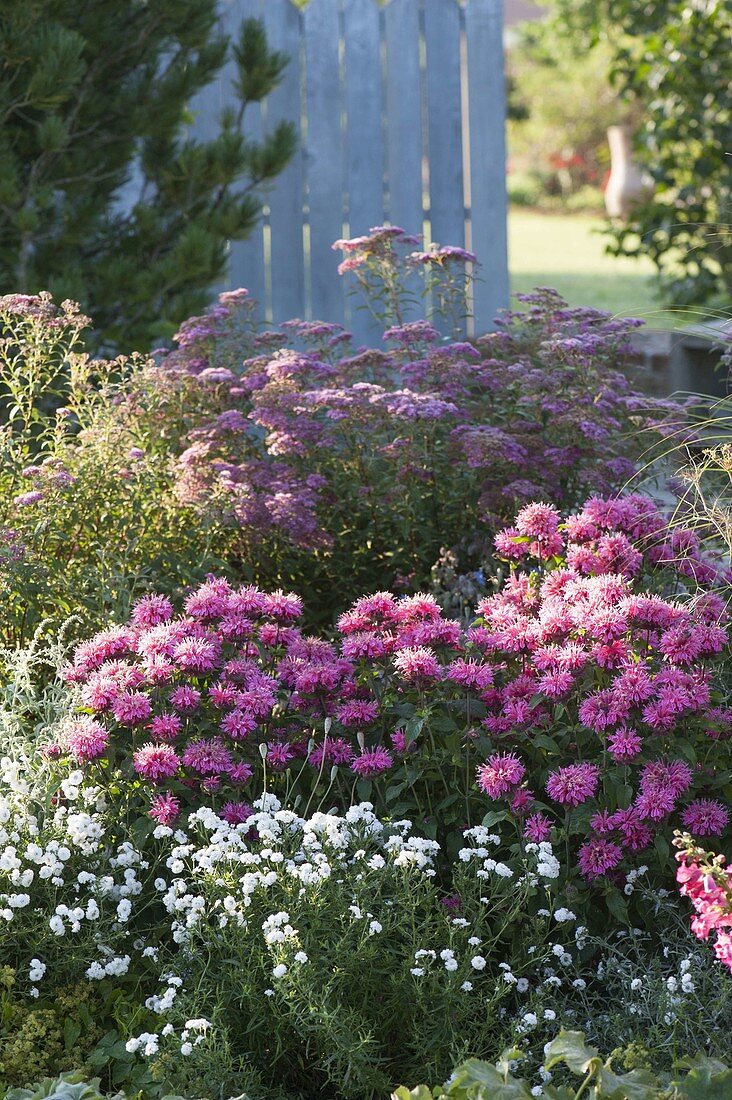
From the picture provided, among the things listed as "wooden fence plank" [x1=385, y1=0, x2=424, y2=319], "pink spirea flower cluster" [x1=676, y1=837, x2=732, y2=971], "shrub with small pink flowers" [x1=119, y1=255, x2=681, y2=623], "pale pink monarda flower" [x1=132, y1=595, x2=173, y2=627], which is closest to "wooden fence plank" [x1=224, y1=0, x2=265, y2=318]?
"wooden fence plank" [x1=385, y1=0, x2=424, y2=319]

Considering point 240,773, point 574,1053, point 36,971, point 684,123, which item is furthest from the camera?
point 684,123

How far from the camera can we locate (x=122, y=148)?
→ 205 inches

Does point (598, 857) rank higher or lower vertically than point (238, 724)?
lower

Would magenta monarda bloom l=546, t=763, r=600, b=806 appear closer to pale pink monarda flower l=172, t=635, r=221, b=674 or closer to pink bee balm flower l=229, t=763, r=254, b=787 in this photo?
pink bee balm flower l=229, t=763, r=254, b=787

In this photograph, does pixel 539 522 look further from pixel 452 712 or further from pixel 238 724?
pixel 238 724

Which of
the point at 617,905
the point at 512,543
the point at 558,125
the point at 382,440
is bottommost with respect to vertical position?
the point at 617,905

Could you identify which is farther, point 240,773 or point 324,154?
point 324,154

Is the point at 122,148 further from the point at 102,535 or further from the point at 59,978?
the point at 59,978

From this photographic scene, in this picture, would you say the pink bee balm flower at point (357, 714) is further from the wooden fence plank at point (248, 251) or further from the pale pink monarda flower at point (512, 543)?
the wooden fence plank at point (248, 251)

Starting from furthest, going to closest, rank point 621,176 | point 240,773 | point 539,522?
point 621,176 < point 539,522 < point 240,773

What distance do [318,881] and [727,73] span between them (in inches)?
248

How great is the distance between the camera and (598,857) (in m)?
2.40

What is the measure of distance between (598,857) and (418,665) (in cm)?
50

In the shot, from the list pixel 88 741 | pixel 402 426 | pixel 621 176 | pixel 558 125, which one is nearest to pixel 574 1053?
pixel 88 741
